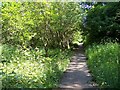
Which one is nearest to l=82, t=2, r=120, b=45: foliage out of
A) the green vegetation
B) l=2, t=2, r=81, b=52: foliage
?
the green vegetation

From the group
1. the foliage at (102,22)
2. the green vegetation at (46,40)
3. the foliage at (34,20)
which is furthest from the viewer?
the foliage at (102,22)

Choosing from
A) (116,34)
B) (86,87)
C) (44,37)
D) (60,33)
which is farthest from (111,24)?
(86,87)

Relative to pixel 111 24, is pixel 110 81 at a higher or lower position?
lower

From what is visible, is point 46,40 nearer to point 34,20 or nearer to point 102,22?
point 34,20

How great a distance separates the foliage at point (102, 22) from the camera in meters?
6.33

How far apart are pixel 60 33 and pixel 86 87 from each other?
4302mm

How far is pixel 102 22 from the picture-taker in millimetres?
6676

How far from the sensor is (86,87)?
9.78 feet

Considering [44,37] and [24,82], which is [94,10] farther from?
[24,82]

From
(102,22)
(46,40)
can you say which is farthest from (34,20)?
(102,22)

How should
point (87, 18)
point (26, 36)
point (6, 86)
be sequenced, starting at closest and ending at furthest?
point (6, 86) → point (26, 36) → point (87, 18)

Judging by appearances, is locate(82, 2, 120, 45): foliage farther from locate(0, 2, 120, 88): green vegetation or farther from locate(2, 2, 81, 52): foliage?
locate(2, 2, 81, 52): foliage

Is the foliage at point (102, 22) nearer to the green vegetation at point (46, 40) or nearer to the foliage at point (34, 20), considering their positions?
the green vegetation at point (46, 40)

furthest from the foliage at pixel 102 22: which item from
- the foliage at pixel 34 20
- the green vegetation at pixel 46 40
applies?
the foliage at pixel 34 20
